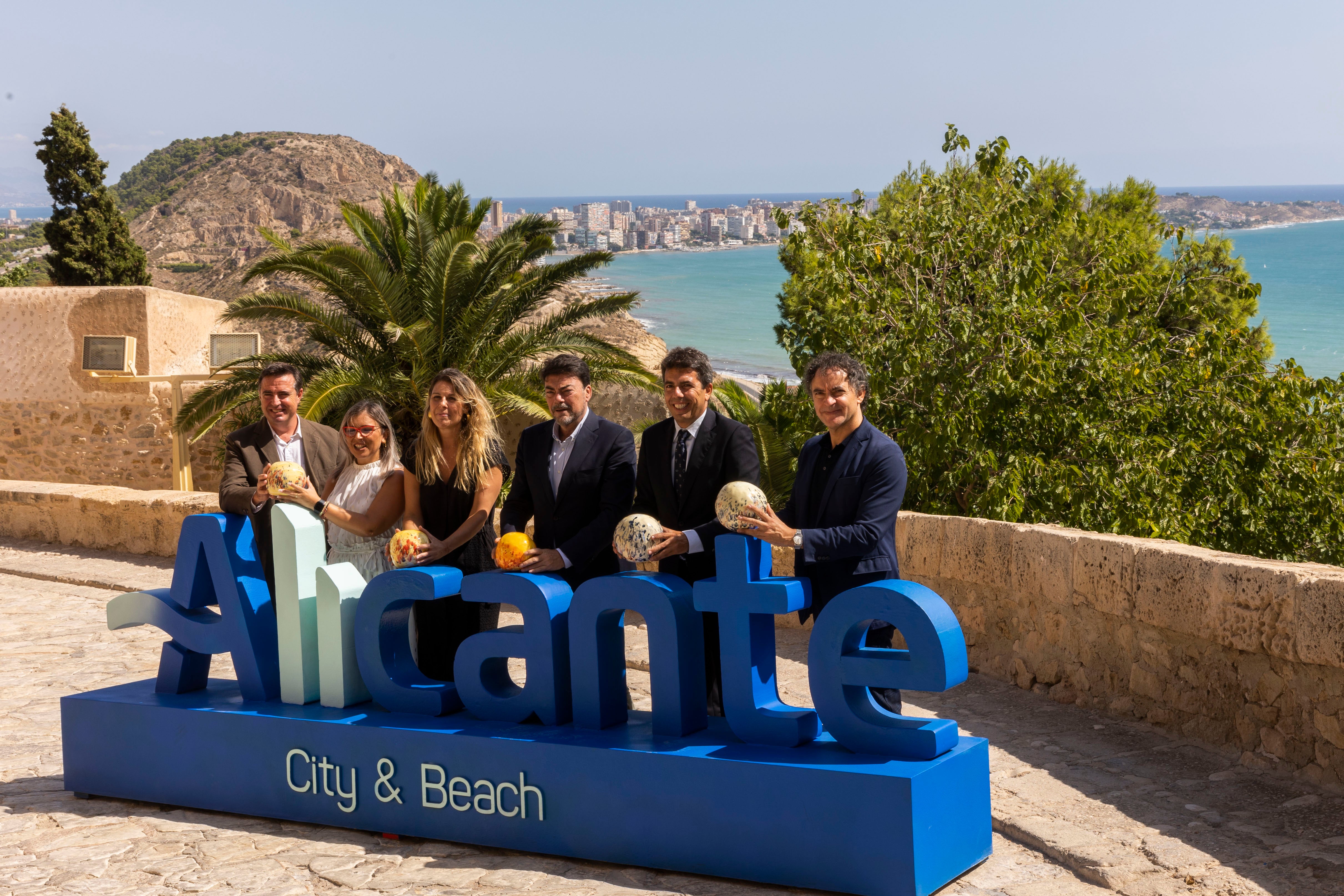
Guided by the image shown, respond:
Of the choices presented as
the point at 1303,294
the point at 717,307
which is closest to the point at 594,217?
the point at 717,307

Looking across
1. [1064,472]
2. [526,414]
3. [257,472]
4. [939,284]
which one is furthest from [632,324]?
[257,472]

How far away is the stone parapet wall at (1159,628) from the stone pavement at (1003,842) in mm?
149

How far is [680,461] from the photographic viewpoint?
4535 millimetres

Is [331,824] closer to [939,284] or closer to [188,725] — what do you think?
[188,725]

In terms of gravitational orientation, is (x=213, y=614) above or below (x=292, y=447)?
below

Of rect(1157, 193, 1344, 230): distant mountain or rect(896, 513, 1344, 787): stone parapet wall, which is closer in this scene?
rect(896, 513, 1344, 787): stone parapet wall

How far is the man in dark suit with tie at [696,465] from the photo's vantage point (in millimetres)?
4379

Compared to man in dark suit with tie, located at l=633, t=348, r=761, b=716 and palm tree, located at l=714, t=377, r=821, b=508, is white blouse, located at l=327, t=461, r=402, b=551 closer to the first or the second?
man in dark suit with tie, located at l=633, t=348, r=761, b=716

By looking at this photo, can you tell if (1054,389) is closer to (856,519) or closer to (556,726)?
(856,519)

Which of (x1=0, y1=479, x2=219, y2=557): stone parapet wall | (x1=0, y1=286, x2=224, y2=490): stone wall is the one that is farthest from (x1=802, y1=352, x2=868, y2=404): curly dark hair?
Answer: (x1=0, y1=286, x2=224, y2=490): stone wall

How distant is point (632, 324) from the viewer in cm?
1809

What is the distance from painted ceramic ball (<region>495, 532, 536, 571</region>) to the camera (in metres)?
4.21

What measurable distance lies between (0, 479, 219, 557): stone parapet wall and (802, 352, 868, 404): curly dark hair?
716 cm

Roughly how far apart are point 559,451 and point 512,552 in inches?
23.9
